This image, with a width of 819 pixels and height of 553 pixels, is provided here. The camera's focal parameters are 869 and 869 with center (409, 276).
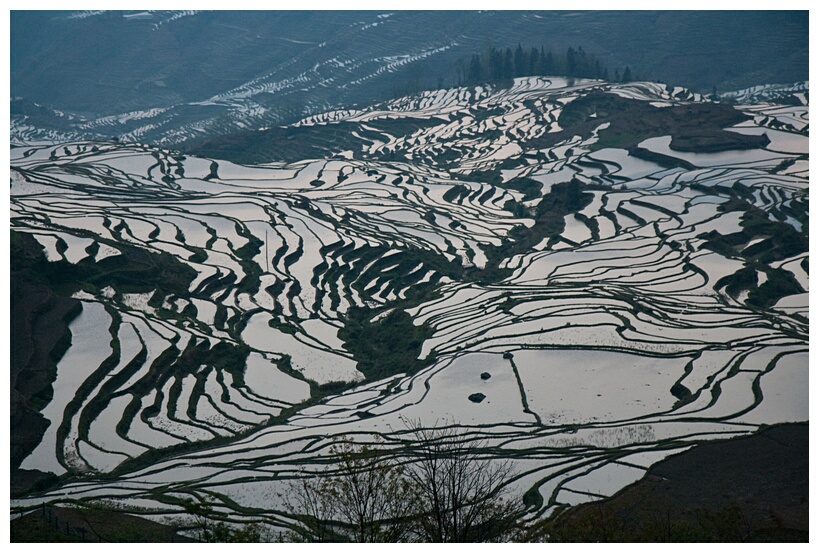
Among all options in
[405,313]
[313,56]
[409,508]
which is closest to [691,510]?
[409,508]

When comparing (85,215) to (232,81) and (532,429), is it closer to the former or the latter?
(532,429)

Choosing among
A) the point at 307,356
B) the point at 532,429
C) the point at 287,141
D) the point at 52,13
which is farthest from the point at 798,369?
the point at 52,13

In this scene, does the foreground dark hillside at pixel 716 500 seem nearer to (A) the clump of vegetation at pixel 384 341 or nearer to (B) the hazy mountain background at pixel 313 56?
(A) the clump of vegetation at pixel 384 341

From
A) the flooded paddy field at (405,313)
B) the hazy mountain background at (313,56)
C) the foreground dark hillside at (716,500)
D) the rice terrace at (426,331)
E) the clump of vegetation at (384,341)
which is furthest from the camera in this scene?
the hazy mountain background at (313,56)

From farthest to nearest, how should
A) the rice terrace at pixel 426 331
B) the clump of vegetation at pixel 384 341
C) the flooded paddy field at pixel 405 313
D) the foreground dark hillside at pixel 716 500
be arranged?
the clump of vegetation at pixel 384 341
the flooded paddy field at pixel 405 313
the rice terrace at pixel 426 331
the foreground dark hillside at pixel 716 500

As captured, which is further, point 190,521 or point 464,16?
point 464,16

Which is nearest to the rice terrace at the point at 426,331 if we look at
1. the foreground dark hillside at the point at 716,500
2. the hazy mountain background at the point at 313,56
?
the foreground dark hillside at the point at 716,500

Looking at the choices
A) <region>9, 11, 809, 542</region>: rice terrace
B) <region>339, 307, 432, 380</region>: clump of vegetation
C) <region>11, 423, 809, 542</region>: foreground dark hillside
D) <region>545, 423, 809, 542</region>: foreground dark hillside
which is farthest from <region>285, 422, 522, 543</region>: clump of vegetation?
<region>339, 307, 432, 380</region>: clump of vegetation

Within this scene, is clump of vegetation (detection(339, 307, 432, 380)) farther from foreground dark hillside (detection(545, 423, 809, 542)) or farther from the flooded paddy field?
foreground dark hillside (detection(545, 423, 809, 542))

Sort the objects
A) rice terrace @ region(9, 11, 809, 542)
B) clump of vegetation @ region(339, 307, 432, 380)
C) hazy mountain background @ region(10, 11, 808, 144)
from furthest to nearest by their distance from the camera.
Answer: hazy mountain background @ region(10, 11, 808, 144) → clump of vegetation @ region(339, 307, 432, 380) → rice terrace @ region(9, 11, 809, 542)
